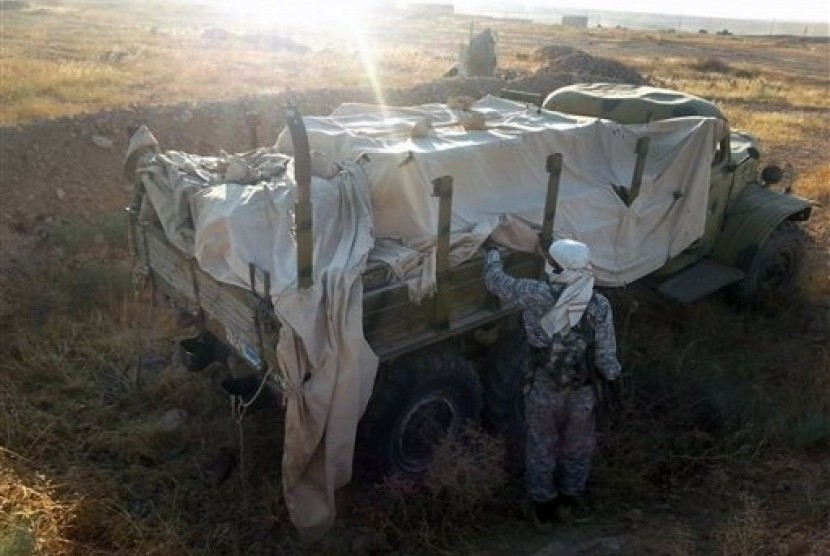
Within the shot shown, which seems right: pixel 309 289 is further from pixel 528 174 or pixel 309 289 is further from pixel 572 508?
pixel 572 508

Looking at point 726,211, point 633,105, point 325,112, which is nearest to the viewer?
point 633,105

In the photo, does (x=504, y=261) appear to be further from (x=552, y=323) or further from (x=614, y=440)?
(x=614, y=440)

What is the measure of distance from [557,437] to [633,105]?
11.7ft

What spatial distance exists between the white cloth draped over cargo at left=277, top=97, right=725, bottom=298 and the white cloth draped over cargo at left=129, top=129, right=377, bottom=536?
11.6 inches

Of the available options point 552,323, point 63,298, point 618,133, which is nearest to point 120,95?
point 63,298

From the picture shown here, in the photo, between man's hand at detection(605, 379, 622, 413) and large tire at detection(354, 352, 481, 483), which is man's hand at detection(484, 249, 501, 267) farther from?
man's hand at detection(605, 379, 622, 413)

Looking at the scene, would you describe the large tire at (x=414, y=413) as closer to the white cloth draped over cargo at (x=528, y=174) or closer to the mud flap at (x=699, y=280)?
the white cloth draped over cargo at (x=528, y=174)

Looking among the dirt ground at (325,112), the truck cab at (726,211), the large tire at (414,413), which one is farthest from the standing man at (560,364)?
the truck cab at (726,211)

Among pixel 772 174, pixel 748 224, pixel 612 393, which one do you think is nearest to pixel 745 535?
pixel 612 393

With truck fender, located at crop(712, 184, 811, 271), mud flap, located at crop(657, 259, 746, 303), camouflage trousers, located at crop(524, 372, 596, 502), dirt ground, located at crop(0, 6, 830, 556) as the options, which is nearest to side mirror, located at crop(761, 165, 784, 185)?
truck fender, located at crop(712, 184, 811, 271)

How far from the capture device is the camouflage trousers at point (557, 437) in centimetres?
432

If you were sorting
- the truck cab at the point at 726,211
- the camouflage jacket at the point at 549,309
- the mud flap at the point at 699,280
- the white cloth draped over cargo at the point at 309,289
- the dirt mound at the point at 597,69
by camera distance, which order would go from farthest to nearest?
the dirt mound at the point at 597,69
the truck cab at the point at 726,211
the mud flap at the point at 699,280
the camouflage jacket at the point at 549,309
the white cloth draped over cargo at the point at 309,289

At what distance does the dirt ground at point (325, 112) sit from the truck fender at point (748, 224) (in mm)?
978

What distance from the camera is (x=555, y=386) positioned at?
14.0ft
